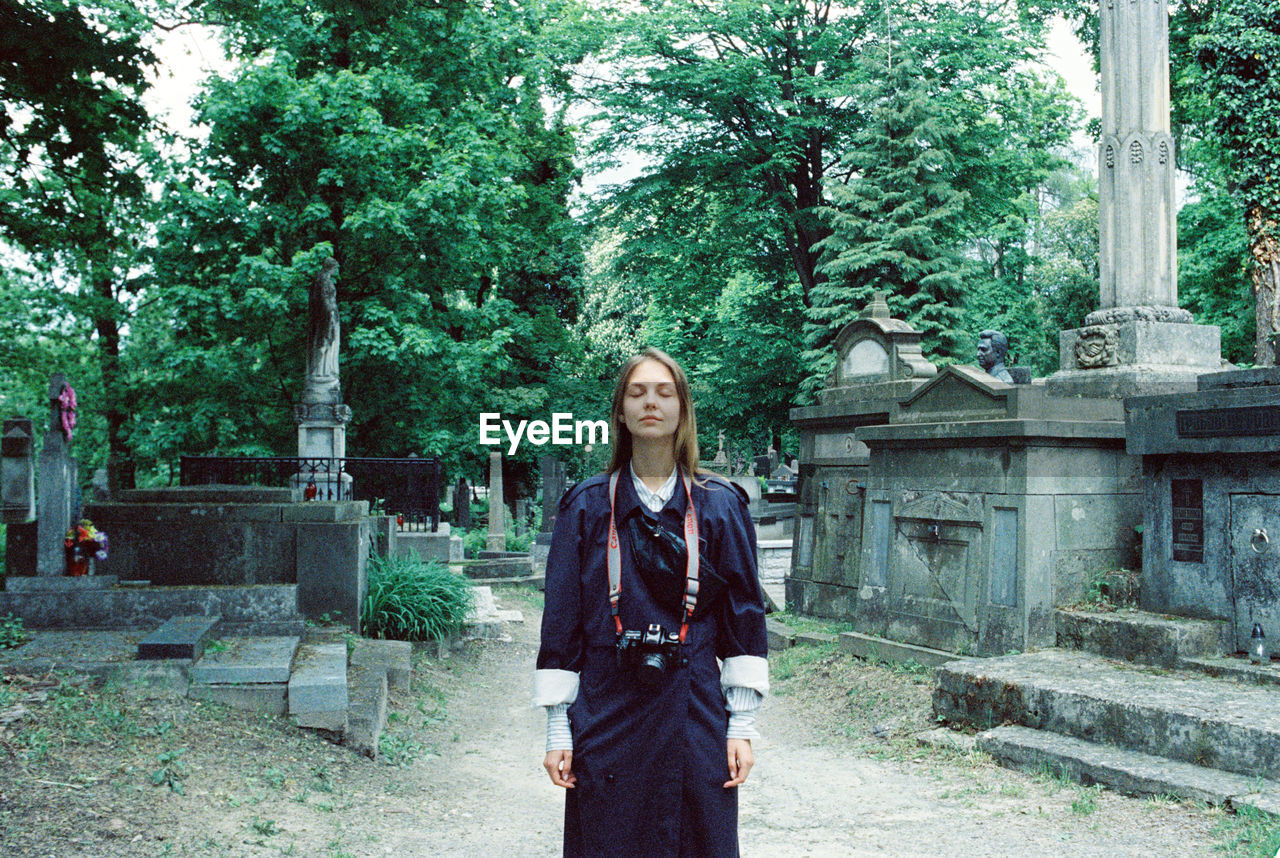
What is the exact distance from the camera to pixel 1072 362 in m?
8.93

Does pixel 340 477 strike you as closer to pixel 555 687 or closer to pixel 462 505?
pixel 462 505

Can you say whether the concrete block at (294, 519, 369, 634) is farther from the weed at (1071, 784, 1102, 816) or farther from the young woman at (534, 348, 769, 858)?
the young woman at (534, 348, 769, 858)

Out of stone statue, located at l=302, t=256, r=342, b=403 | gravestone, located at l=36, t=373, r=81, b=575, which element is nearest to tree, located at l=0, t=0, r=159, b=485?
gravestone, located at l=36, t=373, r=81, b=575

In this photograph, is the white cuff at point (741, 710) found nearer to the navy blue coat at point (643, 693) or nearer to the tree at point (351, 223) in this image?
the navy blue coat at point (643, 693)

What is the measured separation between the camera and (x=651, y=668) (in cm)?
275

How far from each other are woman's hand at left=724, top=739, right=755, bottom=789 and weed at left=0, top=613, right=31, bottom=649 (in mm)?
5780

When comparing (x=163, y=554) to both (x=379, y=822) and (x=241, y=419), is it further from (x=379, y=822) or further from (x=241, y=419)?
(x=241, y=419)

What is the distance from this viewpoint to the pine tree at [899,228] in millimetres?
20875

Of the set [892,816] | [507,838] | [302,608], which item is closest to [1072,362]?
[892,816]

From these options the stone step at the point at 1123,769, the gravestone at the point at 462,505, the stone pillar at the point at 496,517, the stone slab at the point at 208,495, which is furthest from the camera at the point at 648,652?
the gravestone at the point at 462,505

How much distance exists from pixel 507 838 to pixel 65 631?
160 inches

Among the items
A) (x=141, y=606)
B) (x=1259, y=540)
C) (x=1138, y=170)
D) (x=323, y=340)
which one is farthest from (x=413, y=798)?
(x=323, y=340)

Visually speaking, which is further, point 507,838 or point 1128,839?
point 507,838

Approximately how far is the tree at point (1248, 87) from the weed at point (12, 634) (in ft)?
52.2
